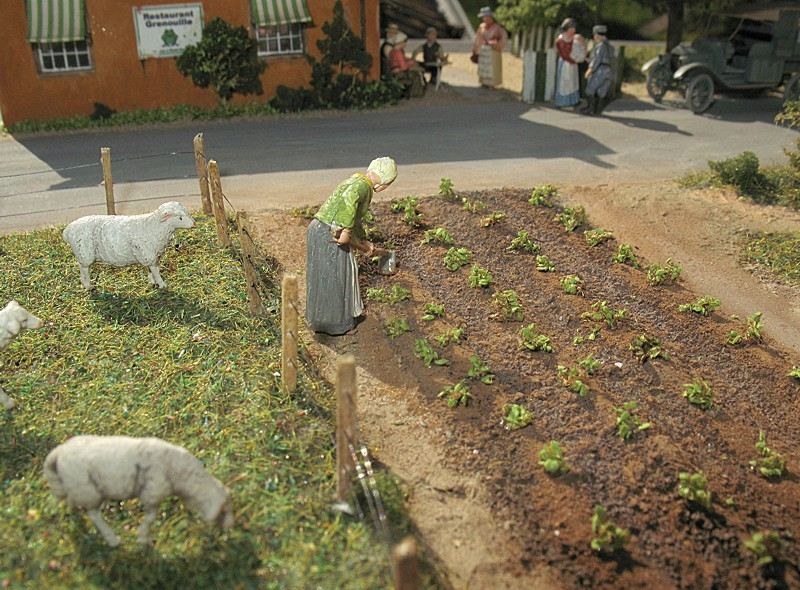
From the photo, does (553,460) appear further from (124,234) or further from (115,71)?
(115,71)

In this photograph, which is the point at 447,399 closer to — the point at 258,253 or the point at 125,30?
the point at 258,253

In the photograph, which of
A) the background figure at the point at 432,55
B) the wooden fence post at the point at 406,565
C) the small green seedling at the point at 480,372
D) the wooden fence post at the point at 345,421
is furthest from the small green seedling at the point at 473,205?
the background figure at the point at 432,55

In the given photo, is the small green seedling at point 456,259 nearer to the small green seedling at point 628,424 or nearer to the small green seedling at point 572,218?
the small green seedling at point 572,218

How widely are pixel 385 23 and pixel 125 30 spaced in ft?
27.6

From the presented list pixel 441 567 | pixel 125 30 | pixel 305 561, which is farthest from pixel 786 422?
pixel 125 30

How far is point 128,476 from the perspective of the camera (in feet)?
18.8

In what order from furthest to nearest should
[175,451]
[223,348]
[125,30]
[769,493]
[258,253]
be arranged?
[125,30] < [258,253] < [223,348] < [769,493] < [175,451]

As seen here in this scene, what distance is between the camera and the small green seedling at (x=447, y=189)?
42.0 feet

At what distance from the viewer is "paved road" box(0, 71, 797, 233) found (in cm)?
1350

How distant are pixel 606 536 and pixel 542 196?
7.59m

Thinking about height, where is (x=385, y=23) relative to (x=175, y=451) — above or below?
above

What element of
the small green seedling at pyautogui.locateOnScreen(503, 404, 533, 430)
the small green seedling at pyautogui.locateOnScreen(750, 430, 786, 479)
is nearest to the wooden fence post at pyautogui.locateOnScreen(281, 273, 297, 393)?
the small green seedling at pyautogui.locateOnScreen(503, 404, 533, 430)

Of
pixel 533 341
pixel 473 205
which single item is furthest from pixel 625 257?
pixel 533 341

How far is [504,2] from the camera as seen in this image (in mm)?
22438
